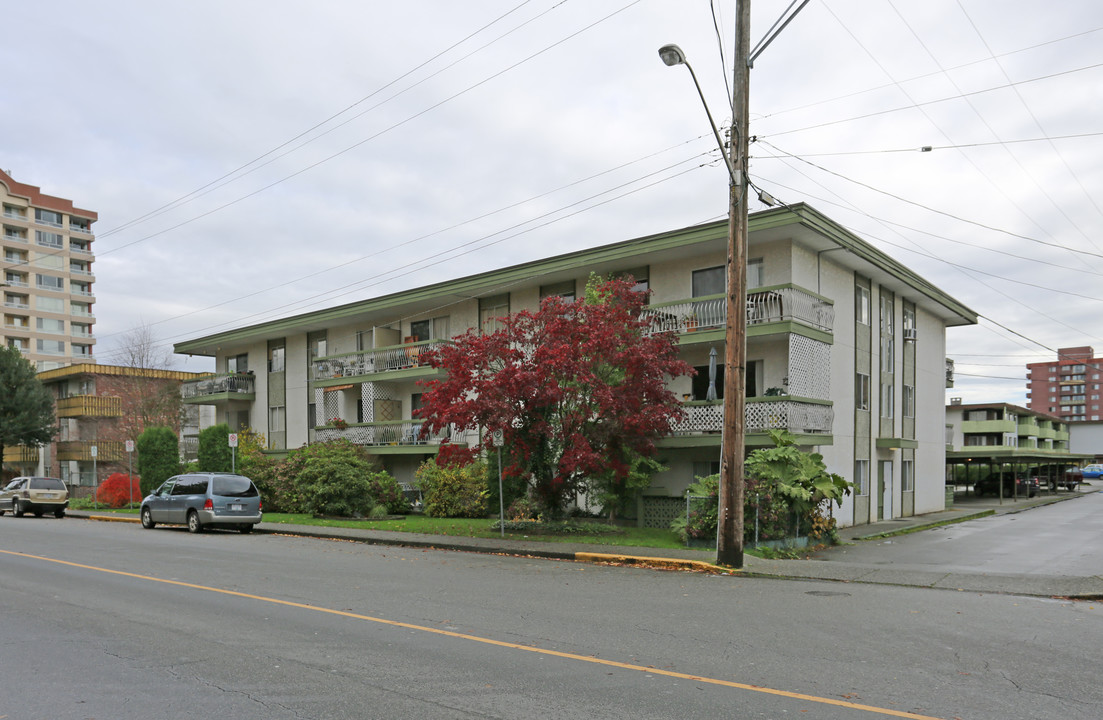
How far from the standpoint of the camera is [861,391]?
1057 inches

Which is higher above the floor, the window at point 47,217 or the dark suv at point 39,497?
the window at point 47,217

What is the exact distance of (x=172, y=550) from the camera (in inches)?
703

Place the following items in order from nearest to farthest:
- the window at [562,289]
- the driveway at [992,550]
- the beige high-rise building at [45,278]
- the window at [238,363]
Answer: the driveway at [992,550] → the window at [562,289] → the window at [238,363] → the beige high-rise building at [45,278]

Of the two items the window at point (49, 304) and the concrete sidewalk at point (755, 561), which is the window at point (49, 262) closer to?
the window at point (49, 304)

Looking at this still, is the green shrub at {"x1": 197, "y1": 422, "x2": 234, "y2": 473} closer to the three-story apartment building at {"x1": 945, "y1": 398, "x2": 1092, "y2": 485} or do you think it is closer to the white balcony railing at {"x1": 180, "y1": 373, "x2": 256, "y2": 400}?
the white balcony railing at {"x1": 180, "y1": 373, "x2": 256, "y2": 400}

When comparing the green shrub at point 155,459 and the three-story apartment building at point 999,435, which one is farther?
the three-story apartment building at point 999,435

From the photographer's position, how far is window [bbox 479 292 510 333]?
100ft

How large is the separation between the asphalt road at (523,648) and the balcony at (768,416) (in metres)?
8.86

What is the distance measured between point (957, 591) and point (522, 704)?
30.1 ft

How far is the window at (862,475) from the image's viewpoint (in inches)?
1040

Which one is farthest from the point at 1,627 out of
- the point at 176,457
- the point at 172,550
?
the point at 176,457

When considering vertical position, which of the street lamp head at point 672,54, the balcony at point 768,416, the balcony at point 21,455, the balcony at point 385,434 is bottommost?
the balcony at point 21,455

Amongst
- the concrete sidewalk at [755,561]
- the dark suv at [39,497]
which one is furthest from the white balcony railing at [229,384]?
the concrete sidewalk at [755,561]

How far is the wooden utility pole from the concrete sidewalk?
2.72ft
